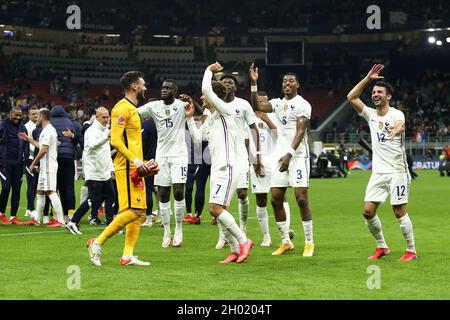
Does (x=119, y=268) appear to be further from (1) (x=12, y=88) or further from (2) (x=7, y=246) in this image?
(1) (x=12, y=88)

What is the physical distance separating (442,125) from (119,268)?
51.6m

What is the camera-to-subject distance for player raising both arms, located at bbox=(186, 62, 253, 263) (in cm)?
1203

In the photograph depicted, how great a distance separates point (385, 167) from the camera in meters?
12.4

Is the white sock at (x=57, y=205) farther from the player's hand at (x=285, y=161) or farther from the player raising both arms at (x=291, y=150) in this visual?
the player's hand at (x=285, y=161)

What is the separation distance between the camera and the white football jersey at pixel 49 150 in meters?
17.4

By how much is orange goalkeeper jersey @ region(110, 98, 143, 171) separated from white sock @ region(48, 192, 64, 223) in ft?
20.5

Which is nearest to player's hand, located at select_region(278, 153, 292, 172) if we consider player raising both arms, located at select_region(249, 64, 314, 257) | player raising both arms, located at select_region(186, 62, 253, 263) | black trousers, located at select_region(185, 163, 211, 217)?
player raising both arms, located at select_region(249, 64, 314, 257)

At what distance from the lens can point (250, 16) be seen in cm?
7119

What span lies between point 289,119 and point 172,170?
2306 mm

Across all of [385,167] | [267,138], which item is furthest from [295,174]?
[267,138]

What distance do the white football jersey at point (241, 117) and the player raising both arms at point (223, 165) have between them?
8 cm

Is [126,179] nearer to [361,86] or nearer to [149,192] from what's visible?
[361,86]

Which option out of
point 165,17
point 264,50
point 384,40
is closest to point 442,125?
point 384,40

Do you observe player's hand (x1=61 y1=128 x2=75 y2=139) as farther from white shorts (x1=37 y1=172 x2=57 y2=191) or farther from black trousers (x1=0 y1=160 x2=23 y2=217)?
black trousers (x1=0 y1=160 x2=23 y2=217)
